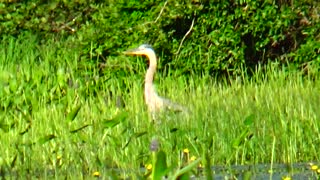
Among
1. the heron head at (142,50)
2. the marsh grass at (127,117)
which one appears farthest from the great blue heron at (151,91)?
the marsh grass at (127,117)

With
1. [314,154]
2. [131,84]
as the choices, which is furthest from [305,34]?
[314,154]

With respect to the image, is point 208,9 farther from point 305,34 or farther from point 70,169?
point 70,169

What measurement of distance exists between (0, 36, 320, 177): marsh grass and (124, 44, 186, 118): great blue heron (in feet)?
0.34

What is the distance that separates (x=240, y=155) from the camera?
23.0ft

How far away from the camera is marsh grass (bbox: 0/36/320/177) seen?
668 cm

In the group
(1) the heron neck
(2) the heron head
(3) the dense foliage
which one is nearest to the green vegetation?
(3) the dense foliage

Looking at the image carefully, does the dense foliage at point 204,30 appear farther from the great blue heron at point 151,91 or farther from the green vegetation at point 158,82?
the great blue heron at point 151,91

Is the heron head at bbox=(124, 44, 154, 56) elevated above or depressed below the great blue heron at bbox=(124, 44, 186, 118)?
above

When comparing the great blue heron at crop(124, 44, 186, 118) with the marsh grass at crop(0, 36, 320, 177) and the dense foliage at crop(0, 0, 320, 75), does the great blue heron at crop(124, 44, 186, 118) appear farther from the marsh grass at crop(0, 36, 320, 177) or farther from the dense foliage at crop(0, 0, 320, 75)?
the dense foliage at crop(0, 0, 320, 75)

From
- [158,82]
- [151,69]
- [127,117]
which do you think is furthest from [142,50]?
[127,117]

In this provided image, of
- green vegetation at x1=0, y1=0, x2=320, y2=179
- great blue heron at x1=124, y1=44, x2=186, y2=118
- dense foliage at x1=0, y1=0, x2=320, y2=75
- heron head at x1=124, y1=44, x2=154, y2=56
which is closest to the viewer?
green vegetation at x1=0, y1=0, x2=320, y2=179

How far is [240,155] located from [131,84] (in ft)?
11.6

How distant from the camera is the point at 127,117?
24.1 ft

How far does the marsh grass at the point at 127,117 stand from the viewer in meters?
6.68
